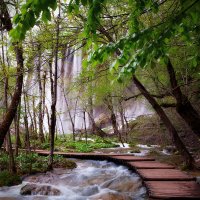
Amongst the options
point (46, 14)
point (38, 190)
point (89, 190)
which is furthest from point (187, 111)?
point (46, 14)

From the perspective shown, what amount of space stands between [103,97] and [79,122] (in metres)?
15.9

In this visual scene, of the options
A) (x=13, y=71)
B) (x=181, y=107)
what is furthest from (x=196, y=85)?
(x=13, y=71)

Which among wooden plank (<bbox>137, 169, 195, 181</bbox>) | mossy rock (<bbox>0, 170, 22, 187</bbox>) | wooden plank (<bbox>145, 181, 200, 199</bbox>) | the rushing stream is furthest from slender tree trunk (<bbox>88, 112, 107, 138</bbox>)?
wooden plank (<bbox>145, 181, 200, 199</bbox>)

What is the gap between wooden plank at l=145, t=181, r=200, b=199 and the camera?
652 cm

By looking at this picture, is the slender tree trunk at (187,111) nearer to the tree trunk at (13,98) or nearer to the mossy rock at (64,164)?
the tree trunk at (13,98)

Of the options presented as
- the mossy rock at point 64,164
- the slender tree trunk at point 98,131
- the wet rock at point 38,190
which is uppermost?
the slender tree trunk at point 98,131

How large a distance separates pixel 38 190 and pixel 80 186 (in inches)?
63.5

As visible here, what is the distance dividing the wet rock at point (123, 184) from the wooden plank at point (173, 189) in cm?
134

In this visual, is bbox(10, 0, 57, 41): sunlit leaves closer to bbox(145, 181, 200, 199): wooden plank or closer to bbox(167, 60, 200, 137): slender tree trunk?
bbox(145, 181, 200, 199): wooden plank

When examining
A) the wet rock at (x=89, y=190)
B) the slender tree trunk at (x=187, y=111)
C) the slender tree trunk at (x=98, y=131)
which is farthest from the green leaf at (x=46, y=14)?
the slender tree trunk at (x=98, y=131)

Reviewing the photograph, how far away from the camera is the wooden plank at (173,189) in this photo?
21.4ft

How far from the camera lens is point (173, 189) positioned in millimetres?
7047

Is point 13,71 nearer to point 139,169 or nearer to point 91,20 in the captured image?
point 139,169

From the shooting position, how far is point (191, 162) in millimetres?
10898
